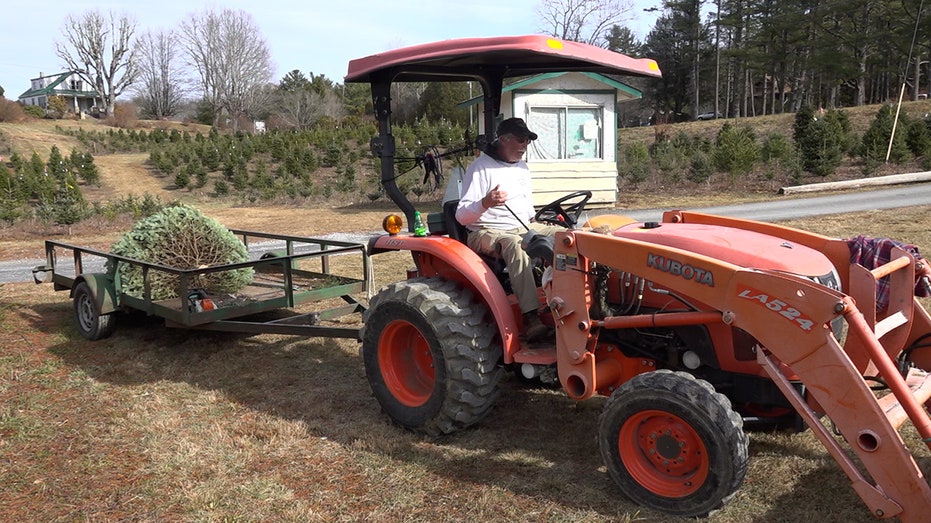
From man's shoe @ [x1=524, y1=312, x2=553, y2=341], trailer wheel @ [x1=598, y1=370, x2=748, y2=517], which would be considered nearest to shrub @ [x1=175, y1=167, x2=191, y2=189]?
man's shoe @ [x1=524, y1=312, x2=553, y2=341]

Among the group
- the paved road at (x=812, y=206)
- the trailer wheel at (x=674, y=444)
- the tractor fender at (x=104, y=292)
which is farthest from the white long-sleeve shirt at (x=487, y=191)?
the paved road at (x=812, y=206)

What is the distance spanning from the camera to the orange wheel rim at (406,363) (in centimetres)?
413

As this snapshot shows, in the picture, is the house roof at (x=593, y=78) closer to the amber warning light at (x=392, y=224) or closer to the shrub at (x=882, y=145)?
the shrub at (x=882, y=145)

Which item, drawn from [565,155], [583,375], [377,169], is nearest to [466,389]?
[583,375]

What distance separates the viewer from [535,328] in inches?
150

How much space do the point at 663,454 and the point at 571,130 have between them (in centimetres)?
1377

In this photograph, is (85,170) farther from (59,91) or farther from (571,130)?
(59,91)

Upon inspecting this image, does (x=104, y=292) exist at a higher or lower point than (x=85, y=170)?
lower

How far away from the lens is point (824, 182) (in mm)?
17391

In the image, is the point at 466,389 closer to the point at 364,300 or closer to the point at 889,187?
the point at 364,300

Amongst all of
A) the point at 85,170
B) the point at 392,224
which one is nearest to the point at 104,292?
the point at 392,224

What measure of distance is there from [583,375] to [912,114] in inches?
1141

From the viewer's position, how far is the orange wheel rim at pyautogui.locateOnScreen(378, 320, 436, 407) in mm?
4129

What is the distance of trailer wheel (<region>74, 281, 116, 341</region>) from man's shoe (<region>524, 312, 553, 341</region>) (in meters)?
3.81
